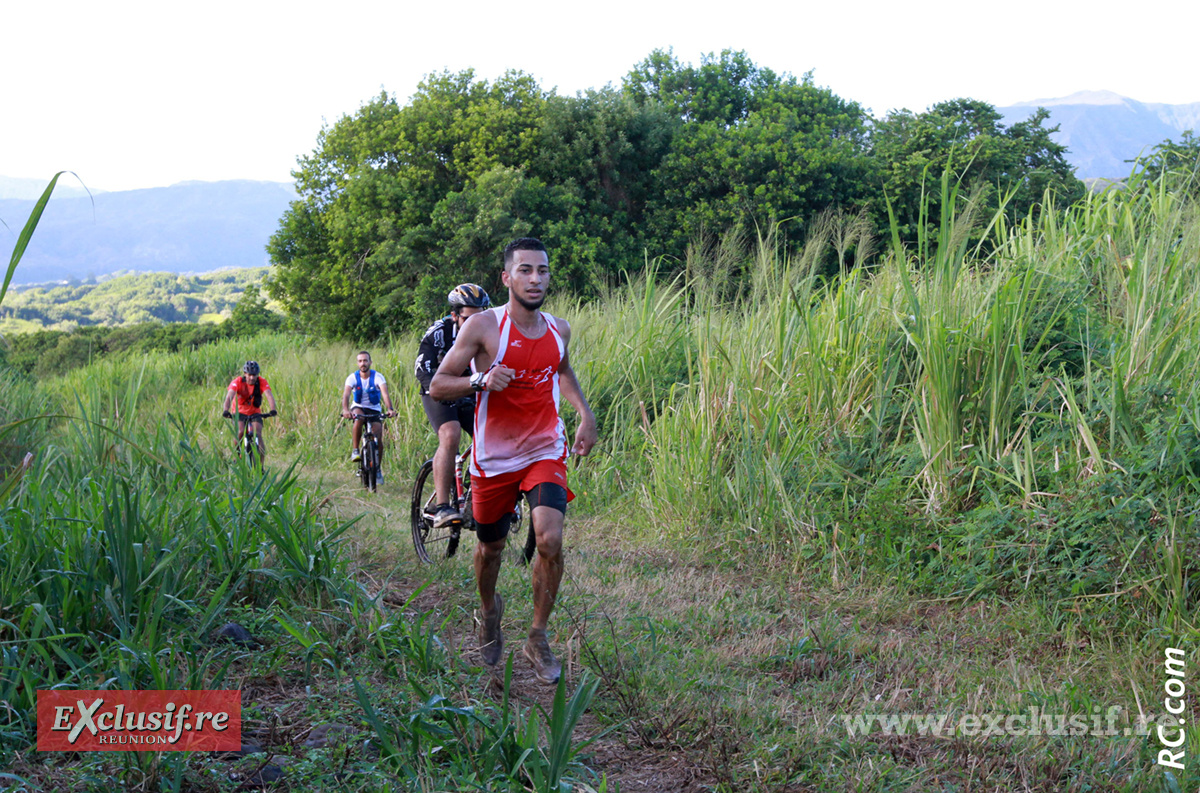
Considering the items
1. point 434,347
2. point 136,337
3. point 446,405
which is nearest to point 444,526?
point 446,405

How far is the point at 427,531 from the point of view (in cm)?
692

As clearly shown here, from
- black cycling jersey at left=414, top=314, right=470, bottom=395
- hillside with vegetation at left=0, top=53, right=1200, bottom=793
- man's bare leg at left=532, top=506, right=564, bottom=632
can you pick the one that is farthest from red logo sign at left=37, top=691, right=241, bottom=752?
black cycling jersey at left=414, top=314, right=470, bottom=395

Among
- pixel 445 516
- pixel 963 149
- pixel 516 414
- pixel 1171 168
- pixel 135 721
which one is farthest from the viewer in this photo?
pixel 963 149

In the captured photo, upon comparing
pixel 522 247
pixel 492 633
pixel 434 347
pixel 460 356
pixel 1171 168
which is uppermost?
pixel 1171 168

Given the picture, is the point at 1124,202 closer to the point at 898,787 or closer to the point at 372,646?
the point at 898,787

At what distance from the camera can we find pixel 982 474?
5.30 m

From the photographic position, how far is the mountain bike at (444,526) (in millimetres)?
6370

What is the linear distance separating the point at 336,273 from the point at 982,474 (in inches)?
890

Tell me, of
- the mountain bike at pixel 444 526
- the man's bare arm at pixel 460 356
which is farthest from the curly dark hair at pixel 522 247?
the mountain bike at pixel 444 526

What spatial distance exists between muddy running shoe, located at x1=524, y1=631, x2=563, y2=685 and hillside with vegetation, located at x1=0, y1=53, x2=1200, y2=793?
8cm

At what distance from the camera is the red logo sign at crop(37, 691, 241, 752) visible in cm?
272

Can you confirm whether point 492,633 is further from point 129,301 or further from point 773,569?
point 129,301

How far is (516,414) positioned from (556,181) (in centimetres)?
2012

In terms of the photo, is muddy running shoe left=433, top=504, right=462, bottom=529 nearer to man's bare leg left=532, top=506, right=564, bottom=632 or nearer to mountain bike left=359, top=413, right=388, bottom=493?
man's bare leg left=532, top=506, right=564, bottom=632
